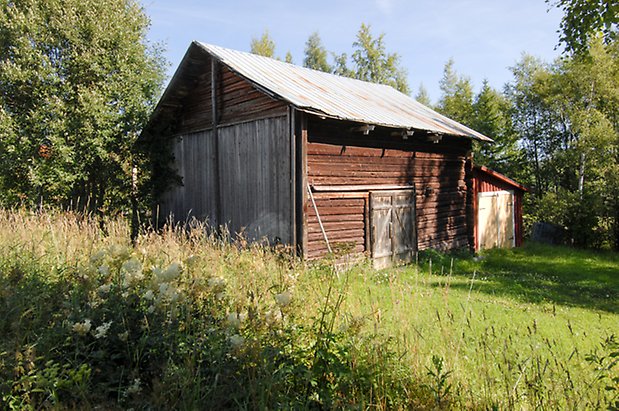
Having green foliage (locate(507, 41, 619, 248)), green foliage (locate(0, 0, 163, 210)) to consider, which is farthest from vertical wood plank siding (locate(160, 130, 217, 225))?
green foliage (locate(507, 41, 619, 248))

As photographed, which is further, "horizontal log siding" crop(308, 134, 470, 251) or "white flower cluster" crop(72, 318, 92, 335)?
"horizontal log siding" crop(308, 134, 470, 251)

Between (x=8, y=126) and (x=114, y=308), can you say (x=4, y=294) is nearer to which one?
(x=114, y=308)

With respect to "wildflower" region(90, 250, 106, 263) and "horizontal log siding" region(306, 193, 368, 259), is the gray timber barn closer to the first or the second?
"horizontal log siding" region(306, 193, 368, 259)

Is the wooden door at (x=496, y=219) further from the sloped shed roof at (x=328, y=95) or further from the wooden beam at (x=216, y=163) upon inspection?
the wooden beam at (x=216, y=163)

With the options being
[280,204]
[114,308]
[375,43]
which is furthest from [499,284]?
[375,43]

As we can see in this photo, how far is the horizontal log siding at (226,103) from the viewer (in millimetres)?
9328

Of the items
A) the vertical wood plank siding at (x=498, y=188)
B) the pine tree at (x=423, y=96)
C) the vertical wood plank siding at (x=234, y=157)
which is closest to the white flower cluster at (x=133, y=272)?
the vertical wood plank siding at (x=234, y=157)

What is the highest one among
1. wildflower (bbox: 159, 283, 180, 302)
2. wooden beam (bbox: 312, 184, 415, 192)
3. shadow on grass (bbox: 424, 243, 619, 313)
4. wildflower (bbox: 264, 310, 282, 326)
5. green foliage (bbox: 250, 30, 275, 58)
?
green foliage (bbox: 250, 30, 275, 58)

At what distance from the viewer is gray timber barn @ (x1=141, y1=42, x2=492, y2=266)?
29.1 feet

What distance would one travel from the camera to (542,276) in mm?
11031

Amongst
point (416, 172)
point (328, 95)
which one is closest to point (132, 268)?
point (328, 95)

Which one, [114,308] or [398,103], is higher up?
[398,103]

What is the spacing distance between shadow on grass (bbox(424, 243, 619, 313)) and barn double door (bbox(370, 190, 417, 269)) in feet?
5.39

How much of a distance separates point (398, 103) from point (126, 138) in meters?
8.89
